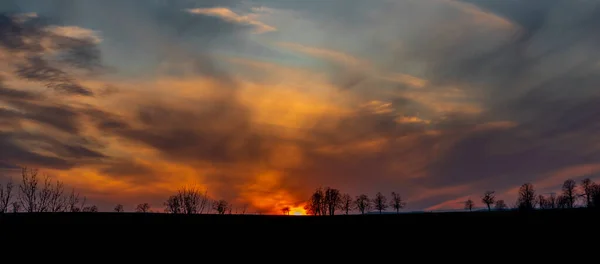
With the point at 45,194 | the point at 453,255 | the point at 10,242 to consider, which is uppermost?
the point at 45,194

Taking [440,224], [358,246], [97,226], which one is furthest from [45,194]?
[440,224]

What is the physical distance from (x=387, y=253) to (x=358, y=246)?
2.77 meters

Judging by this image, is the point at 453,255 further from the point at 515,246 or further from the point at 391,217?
the point at 391,217

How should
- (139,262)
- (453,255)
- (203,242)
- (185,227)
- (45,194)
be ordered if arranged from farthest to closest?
(45,194) < (185,227) < (203,242) < (453,255) < (139,262)

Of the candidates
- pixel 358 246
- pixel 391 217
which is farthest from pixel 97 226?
pixel 391 217

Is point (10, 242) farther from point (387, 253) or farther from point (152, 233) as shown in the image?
point (387, 253)

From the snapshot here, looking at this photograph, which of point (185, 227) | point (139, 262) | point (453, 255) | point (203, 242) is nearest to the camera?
point (139, 262)

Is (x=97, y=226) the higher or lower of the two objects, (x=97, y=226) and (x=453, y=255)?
the higher

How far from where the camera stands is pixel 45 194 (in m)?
62.2

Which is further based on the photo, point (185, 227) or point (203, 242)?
point (185, 227)

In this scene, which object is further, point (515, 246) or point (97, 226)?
point (97, 226)

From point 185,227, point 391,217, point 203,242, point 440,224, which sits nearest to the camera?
point 203,242

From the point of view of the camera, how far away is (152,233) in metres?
37.2

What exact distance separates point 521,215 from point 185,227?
3398cm
